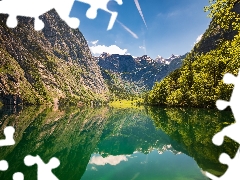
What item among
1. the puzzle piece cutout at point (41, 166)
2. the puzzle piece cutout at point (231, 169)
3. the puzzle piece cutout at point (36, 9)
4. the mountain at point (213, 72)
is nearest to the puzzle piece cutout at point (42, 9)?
the puzzle piece cutout at point (36, 9)

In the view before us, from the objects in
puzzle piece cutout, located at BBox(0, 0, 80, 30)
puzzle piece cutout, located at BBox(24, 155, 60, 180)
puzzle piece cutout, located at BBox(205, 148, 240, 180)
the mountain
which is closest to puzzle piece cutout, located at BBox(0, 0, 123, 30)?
puzzle piece cutout, located at BBox(0, 0, 80, 30)

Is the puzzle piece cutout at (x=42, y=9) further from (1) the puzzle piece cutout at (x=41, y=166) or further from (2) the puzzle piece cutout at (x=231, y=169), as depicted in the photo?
(2) the puzzle piece cutout at (x=231, y=169)

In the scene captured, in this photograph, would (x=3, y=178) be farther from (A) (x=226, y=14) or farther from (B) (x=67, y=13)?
(A) (x=226, y=14)

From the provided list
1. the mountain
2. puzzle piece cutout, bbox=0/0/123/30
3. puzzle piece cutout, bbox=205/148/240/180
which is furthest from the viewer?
the mountain

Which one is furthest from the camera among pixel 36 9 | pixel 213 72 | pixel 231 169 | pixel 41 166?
pixel 213 72

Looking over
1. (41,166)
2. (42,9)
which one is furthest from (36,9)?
(41,166)

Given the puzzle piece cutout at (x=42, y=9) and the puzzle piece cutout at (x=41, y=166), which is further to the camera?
the puzzle piece cutout at (x=42, y=9)

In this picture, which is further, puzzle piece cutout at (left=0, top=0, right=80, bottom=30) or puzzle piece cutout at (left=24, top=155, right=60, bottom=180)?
puzzle piece cutout at (left=0, top=0, right=80, bottom=30)

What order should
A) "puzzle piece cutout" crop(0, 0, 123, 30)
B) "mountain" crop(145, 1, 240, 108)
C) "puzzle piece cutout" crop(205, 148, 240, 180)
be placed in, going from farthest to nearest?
"mountain" crop(145, 1, 240, 108)
"puzzle piece cutout" crop(0, 0, 123, 30)
"puzzle piece cutout" crop(205, 148, 240, 180)

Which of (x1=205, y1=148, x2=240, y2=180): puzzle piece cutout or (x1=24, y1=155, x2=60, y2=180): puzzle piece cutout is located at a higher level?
(x1=24, y1=155, x2=60, y2=180): puzzle piece cutout

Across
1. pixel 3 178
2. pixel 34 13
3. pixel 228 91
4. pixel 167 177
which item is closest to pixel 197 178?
pixel 167 177

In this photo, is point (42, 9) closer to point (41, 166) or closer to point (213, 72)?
point (41, 166)

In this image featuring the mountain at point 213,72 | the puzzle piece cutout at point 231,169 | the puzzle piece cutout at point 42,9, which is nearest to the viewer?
the puzzle piece cutout at point 231,169

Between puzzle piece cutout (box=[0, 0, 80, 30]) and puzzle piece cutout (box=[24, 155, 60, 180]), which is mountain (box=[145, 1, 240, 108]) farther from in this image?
puzzle piece cutout (box=[24, 155, 60, 180])
